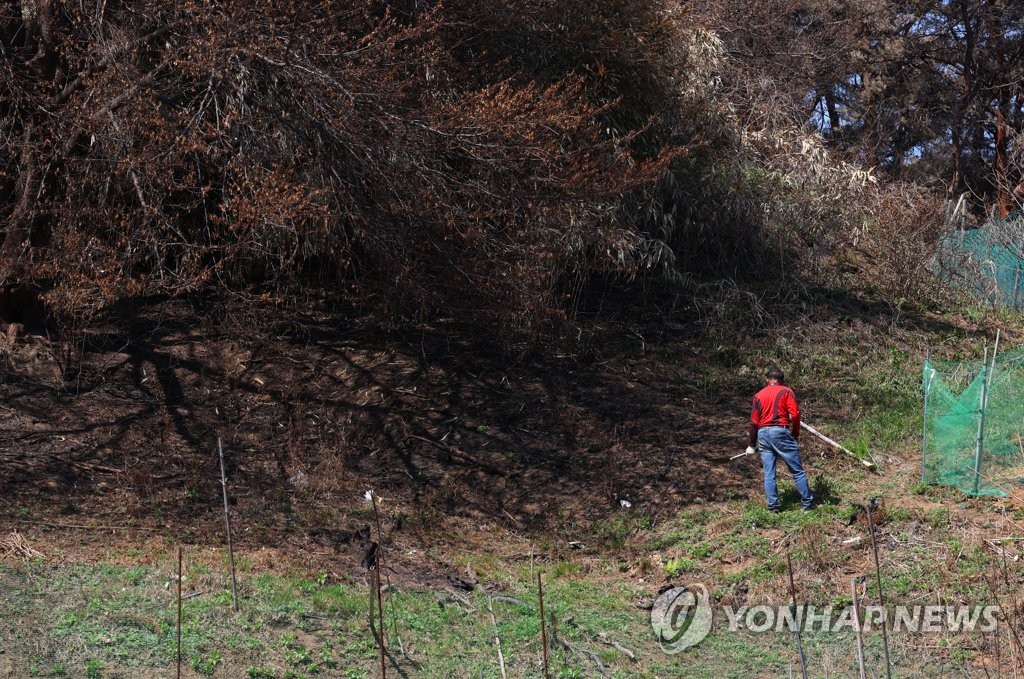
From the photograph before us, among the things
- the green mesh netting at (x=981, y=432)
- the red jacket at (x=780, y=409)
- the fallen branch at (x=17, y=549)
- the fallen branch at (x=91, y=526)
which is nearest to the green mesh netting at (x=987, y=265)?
the green mesh netting at (x=981, y=432)

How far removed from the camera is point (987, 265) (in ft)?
54.1

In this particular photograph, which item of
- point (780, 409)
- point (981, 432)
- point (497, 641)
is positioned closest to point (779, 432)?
point (780, 409)

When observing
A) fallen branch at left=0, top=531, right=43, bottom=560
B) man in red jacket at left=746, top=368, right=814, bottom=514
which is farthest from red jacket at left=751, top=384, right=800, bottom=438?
fallen branch at left=0, top=531, right=43, bottom=560

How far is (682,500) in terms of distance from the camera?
410 inches

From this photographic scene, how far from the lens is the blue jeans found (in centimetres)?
947

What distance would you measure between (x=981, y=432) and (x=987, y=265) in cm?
861

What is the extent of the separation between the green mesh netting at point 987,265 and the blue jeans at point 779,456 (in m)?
8.16

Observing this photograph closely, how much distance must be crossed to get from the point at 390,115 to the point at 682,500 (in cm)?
466

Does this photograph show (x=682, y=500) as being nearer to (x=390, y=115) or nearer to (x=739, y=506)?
(x=739, y=506)

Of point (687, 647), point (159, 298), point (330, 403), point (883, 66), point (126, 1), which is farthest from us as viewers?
point (883, 66)

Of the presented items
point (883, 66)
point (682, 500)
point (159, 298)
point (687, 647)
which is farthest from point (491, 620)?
point (883, 66)

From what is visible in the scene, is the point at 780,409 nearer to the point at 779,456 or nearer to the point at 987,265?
the point at 779,456

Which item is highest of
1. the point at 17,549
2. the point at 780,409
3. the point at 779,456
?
the point at 780,409

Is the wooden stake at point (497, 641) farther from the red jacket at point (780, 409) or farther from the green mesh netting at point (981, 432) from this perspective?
the green mesh netting at point (981, 432)
